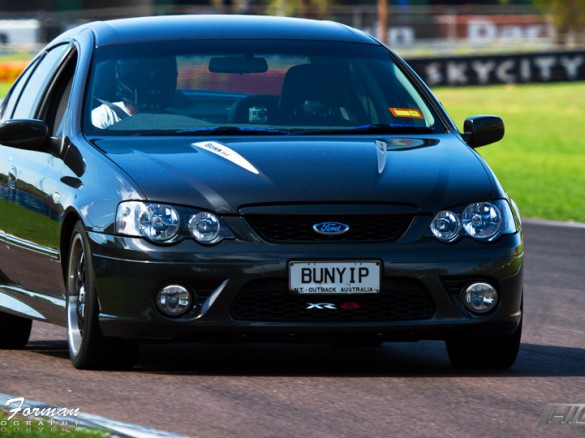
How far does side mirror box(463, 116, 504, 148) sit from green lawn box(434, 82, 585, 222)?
8519 millimetres

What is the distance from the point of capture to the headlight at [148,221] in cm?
643

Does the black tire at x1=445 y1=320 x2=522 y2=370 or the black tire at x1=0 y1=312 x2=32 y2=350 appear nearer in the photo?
the black tire at x1=445 y1=320 x2=522 y2=370

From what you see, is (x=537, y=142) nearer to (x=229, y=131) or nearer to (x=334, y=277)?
(x=229, y=131)

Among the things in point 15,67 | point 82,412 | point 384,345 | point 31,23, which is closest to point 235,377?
point 82,412

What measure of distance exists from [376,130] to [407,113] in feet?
0.99

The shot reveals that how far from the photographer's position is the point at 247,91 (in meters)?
7.63

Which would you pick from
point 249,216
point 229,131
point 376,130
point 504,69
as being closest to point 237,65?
point 229,131

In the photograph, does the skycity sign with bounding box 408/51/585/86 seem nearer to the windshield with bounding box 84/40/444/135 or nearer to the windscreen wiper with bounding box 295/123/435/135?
the windshield with bounding box 84/40/444/135

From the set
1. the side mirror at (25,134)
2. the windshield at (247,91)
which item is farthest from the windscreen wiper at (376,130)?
the side mirror at (25,134)

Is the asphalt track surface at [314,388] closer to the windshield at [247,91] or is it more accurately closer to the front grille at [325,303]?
the front grille at [325,303]

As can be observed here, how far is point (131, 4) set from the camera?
6881 centimetres

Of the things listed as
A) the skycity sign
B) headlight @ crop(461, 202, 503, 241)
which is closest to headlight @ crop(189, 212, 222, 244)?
headlight @ crop(461, 202, 503, 241)

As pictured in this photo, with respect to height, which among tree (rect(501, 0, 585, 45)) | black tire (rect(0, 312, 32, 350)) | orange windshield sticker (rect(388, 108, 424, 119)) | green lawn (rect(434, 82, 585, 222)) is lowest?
tree (rect(501, 0, 585, 45))

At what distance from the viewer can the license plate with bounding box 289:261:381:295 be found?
6.39 m
